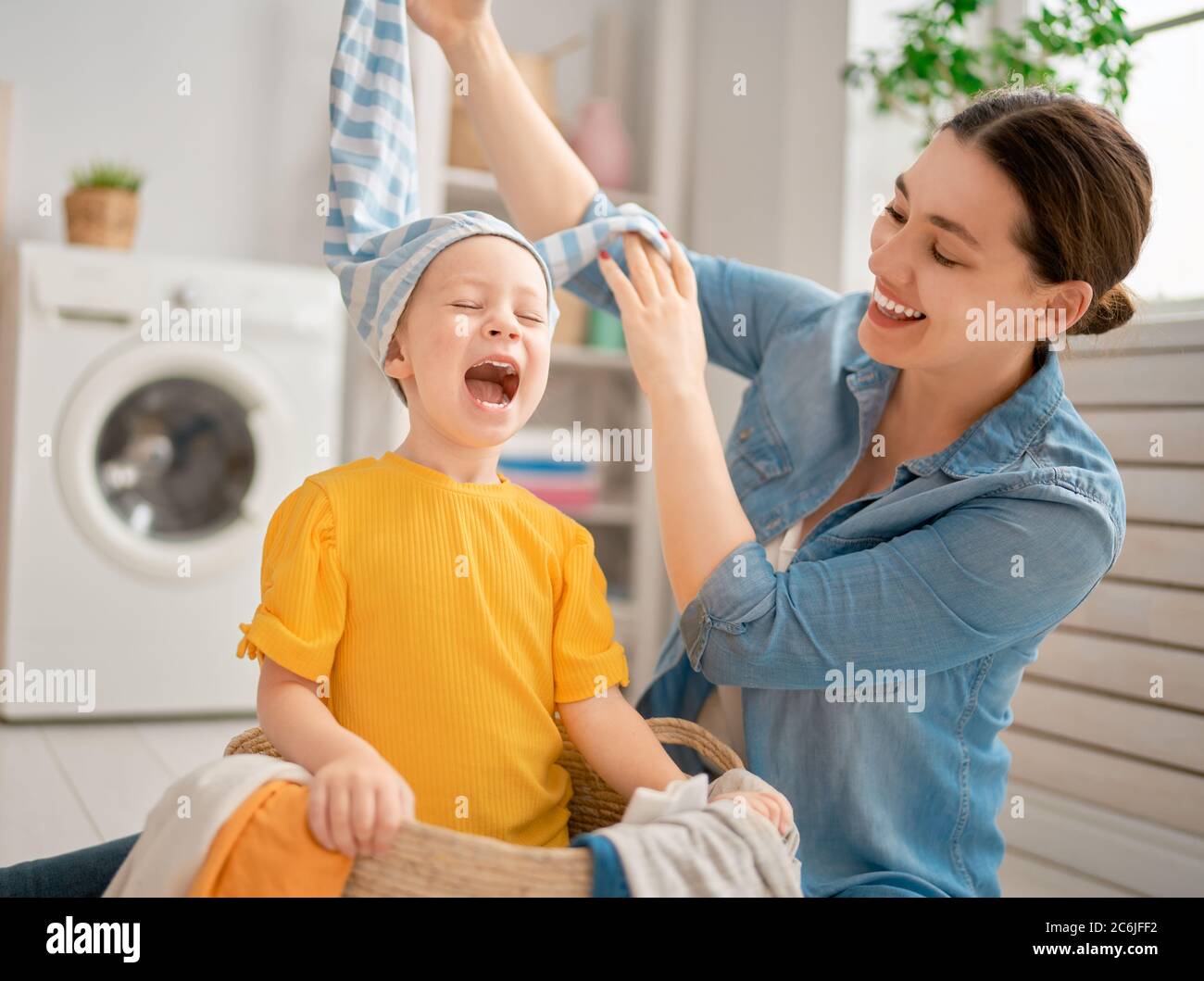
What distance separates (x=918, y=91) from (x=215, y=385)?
1.73 metres

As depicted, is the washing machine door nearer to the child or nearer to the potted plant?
the potted plant

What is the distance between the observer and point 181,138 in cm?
315

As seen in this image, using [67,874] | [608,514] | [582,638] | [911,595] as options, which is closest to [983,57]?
[608,514]

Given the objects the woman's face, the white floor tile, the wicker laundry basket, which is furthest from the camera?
the white floor tile

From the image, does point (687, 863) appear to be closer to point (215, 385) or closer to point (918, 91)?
point (918, 91)

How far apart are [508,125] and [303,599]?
689 mm

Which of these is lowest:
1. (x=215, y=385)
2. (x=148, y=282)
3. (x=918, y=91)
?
(x=215, y=385)

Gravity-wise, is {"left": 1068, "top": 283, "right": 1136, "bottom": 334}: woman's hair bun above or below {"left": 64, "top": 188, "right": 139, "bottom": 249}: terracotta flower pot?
below

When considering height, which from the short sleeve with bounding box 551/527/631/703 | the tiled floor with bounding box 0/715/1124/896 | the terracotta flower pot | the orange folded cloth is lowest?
the tiled floor with bounding box 0/715/1124/896

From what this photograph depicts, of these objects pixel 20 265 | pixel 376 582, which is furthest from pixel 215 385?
pixel 376 582

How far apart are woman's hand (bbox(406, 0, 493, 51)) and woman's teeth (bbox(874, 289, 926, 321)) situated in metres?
0.56

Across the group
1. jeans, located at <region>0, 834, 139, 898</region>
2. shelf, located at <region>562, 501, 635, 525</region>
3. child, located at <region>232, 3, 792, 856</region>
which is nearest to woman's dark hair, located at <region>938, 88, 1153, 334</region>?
child, located at <region>232, 3, 792, 856</region>

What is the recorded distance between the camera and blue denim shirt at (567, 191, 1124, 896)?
1067 millimetres

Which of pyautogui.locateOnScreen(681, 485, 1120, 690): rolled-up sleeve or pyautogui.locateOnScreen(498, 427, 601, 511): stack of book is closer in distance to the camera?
pyautogui.locateOnScreen(681, 485, 1120, 690): rolled-up sleeve
